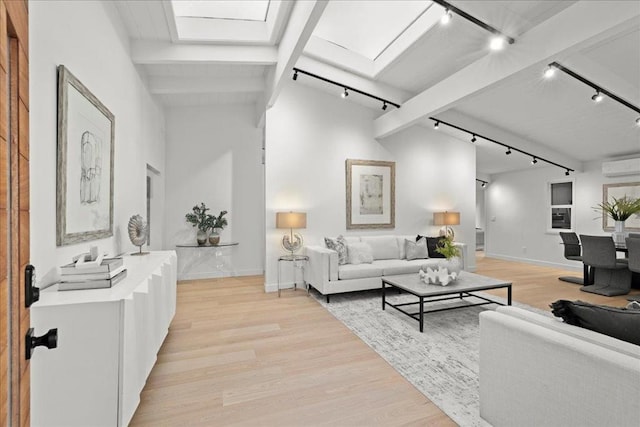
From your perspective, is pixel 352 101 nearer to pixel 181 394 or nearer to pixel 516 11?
pixel 516 11

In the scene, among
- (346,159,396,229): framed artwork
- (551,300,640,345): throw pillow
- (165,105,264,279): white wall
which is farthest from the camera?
(165,105,264,279): white wall

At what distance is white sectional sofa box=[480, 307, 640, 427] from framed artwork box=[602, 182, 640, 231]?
244 inches

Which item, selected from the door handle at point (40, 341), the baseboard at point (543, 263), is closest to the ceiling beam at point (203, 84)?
the door handle at point (40, 341)

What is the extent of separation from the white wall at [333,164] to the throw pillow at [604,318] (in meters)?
3.90

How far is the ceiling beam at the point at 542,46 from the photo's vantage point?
2.39 m

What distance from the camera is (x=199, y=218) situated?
18.2 feet

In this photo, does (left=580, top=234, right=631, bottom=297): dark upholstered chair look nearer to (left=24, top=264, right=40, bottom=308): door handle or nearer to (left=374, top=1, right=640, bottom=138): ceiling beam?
(left=374, top=1, right=640, bottom=138): ceiling beam

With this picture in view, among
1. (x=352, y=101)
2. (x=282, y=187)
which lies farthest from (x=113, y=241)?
(x=352, y=101)

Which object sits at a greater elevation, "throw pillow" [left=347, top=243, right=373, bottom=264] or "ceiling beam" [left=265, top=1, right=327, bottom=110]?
"ceiling beam" [left=265, top=1, right=327, bottom=110]

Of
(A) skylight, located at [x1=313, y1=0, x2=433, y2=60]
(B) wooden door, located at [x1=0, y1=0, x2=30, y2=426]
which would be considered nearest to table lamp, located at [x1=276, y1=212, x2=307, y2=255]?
(A) skylight, located at [x1=313, y1=0, x2=433, y2=60]

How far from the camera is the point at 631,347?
1237 mm

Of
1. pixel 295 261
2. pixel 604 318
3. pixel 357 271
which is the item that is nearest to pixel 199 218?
pixel 295 261

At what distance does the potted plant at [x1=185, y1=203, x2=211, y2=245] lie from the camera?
546cm

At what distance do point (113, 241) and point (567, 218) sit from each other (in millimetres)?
8412
